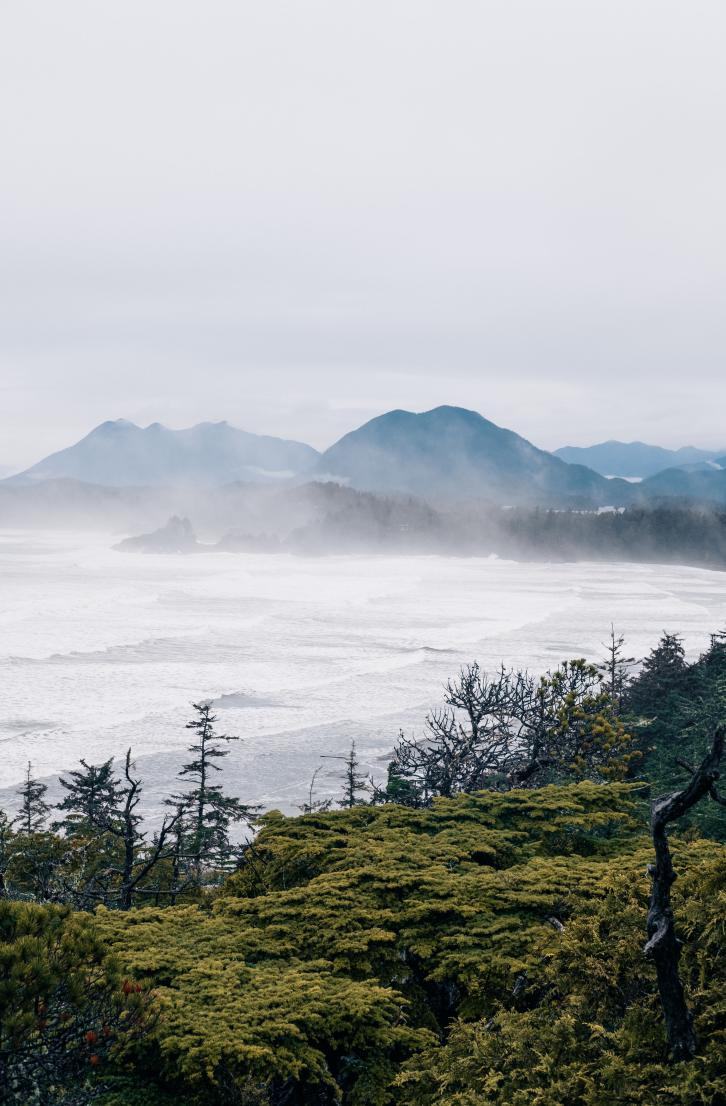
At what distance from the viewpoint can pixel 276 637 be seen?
5503cm

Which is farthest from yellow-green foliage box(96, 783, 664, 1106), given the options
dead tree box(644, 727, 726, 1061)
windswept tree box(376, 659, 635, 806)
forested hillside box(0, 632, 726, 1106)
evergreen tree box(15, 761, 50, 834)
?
evergreen tree box(15, 761, 50, 834)

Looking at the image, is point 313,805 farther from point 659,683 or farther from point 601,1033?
point 601,1033

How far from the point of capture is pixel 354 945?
781 centimetres

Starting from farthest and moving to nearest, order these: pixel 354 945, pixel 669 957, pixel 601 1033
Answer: pixel 354 945, pixel 601 1033, pixel 669 957

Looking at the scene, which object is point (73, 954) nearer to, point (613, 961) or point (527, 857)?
point (613, 961)

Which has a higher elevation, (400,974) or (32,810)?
(400,974)

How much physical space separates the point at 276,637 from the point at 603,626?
2220cm

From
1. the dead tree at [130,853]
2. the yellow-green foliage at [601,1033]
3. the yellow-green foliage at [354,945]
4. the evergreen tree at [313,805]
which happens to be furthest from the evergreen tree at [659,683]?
the yellow-green foliage at [601,1033]

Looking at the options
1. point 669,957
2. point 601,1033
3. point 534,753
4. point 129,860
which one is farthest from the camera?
point 534,753

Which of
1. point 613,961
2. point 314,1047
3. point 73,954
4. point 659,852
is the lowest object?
point 314,1047

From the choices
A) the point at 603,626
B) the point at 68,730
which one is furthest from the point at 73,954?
the point at 603,626

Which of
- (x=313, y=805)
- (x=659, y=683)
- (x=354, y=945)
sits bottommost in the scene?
(x=313, y=805)

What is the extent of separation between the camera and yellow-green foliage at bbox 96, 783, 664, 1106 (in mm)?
6520

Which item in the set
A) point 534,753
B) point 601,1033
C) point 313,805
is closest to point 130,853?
point 601,1033
